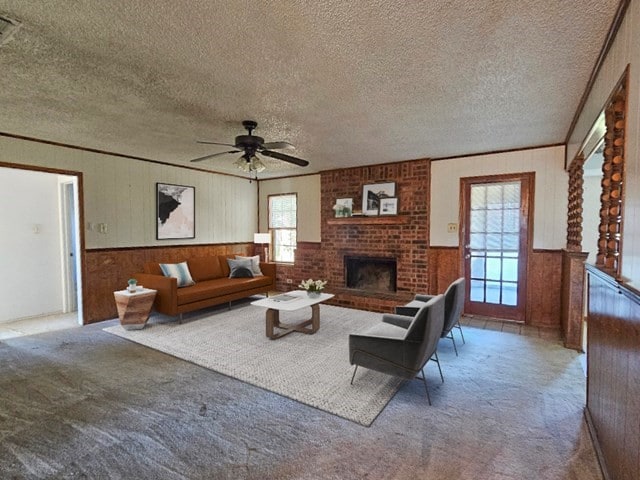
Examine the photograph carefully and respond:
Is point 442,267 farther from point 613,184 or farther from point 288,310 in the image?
point 613,184

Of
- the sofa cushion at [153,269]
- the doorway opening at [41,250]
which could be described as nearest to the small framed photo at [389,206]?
the sofa cushion at [153,269]

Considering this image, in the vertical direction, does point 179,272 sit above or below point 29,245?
below

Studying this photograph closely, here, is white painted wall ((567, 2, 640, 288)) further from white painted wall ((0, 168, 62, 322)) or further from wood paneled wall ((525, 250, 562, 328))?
white painted wall ((0, 168, 62, 322))

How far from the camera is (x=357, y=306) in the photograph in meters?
5.29

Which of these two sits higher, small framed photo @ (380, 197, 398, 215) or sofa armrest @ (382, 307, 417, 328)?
small framed photo @ (380, 197, 398, 215)

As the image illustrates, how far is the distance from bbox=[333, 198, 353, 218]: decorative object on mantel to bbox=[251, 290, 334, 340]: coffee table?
2.04 meters

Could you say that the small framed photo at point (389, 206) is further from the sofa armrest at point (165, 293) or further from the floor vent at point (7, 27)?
the floor vent at point (7, 27)

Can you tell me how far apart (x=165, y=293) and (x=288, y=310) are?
1.83 m

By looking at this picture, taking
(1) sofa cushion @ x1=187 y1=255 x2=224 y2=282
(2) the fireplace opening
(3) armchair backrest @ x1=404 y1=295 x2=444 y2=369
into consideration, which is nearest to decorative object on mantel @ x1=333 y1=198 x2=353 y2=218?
(2) the fireplace opening

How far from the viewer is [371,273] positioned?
5.78 m

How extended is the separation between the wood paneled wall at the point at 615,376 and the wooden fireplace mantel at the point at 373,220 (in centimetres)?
318

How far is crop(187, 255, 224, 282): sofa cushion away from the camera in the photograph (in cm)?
536

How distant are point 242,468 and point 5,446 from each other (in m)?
1.51

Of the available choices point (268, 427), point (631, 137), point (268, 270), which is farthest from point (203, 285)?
point (631, 137)
